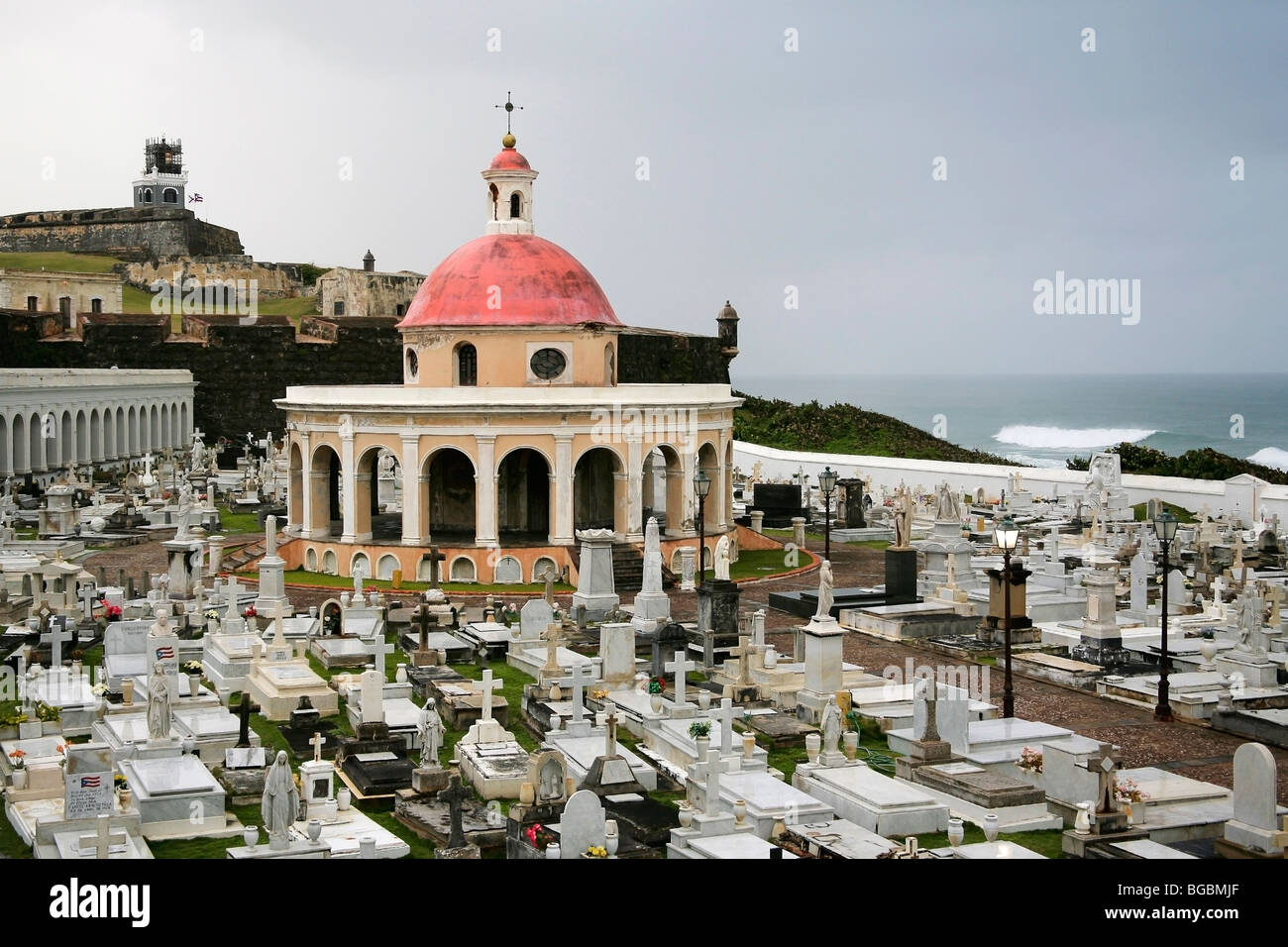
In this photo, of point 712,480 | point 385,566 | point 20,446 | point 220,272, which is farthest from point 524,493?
point 220,272

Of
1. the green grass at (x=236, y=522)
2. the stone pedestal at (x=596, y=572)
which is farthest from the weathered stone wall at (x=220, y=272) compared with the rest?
the stone pedestal at (x=596, y=572)

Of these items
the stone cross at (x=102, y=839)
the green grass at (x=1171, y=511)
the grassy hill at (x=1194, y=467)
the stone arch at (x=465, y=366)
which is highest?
the stone arch at (x=465, y=366)

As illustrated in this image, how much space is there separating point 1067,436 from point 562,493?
365 feet

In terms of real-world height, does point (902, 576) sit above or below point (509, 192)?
below

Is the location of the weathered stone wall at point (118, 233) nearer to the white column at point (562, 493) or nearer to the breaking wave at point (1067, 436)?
the white column at point (562, 493)

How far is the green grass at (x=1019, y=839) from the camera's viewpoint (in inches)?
490

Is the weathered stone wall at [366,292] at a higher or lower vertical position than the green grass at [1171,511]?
higher

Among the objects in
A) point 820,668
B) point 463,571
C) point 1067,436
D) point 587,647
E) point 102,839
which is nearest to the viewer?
point 102,839

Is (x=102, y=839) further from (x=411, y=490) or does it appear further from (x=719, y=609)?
(x=411, y=490)

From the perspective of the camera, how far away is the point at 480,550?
2900 centimetres

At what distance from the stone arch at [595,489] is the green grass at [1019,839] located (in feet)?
62.6

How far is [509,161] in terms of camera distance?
3347cm

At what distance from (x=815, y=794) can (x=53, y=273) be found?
2561 inches
